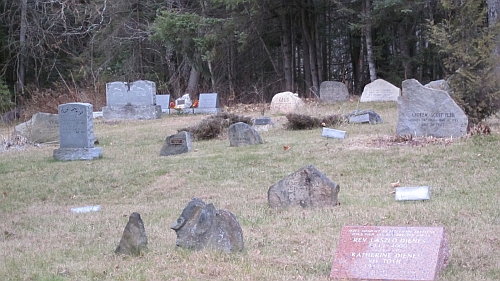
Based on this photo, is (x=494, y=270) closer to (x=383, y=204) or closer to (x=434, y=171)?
(x=383, y=204)

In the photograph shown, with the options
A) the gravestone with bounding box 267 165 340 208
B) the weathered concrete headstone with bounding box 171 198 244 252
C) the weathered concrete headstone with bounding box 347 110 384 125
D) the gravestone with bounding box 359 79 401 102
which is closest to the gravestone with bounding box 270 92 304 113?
the gravestone with bounding box 359 79 401 102

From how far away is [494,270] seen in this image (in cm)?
627

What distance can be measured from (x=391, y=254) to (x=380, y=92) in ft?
72.4

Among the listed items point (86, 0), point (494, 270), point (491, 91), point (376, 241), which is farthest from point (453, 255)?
point (86, 0)

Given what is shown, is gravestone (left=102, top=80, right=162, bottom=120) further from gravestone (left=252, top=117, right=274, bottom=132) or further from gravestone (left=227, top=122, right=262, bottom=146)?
gravestone (left=227, top=122, right=262, bottom=146)

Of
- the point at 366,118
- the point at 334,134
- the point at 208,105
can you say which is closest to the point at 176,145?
the point at 334,134

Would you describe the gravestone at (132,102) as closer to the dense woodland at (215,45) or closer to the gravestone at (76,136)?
the dense woodland at (215,45)

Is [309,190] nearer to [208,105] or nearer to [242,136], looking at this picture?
[242,136]

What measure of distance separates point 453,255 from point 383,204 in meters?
2.81

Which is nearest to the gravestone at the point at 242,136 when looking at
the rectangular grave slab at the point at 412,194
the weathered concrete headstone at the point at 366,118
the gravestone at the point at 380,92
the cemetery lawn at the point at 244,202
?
the cemetery lawn at the point at 244,202

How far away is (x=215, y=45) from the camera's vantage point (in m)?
29.4

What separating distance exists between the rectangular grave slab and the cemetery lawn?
15 cm

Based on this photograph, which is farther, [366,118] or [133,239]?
[366,118]

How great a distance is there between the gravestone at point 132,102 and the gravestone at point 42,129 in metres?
6.89
